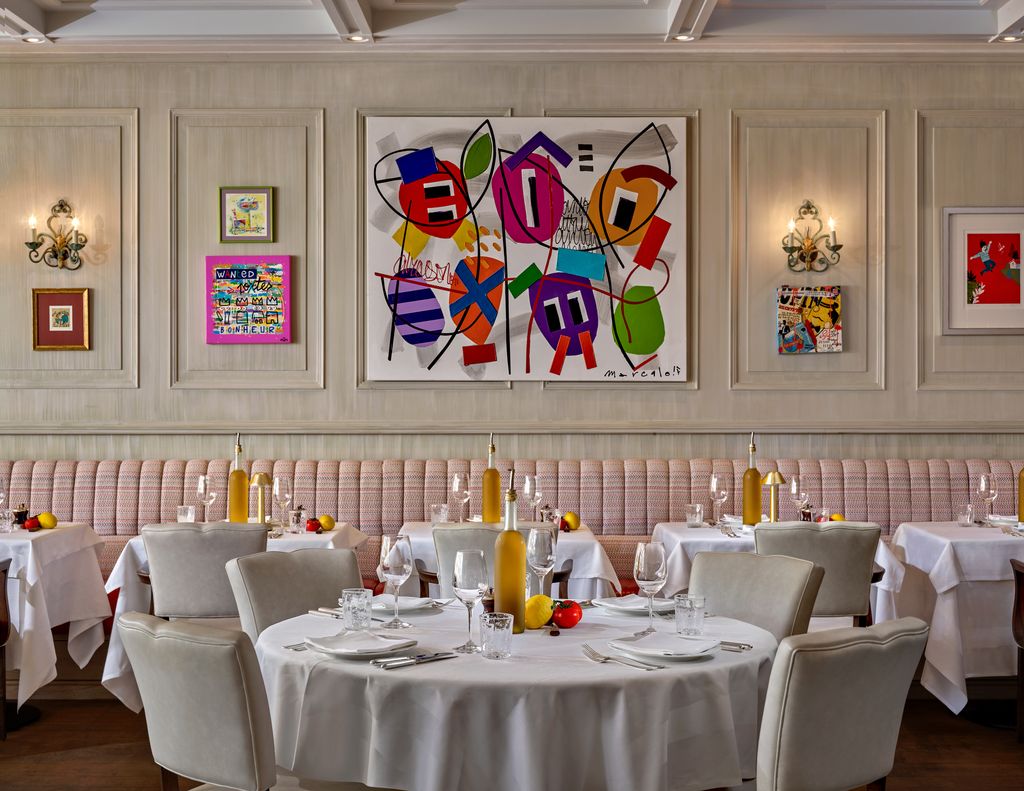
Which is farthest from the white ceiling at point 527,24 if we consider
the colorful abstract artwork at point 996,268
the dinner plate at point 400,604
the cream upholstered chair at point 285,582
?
the dinner plate at point 400,604

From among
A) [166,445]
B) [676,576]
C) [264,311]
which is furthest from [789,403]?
[166,445]

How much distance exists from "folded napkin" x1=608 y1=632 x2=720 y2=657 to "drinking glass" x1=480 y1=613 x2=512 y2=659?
0.25 m

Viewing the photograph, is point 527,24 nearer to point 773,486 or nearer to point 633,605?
point 773,486

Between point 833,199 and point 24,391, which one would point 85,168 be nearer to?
point 24,391

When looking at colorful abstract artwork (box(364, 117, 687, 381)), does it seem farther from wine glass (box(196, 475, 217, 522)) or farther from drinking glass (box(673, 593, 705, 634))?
drinking glass (box(673, 593, 705, 634))

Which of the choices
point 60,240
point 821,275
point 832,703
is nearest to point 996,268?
point 821,275

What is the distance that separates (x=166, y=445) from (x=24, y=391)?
2.83 ft

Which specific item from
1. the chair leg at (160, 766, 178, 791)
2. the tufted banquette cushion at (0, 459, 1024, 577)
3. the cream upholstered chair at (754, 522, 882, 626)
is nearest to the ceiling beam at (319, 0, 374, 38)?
the tufted banquette cushion at (0, 459, 1024, 577)

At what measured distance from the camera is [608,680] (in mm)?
2105

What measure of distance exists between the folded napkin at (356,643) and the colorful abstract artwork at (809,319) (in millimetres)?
3835

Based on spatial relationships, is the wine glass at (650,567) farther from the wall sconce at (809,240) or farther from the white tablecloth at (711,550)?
the wall sconce at (809,240)

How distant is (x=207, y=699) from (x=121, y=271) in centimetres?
410

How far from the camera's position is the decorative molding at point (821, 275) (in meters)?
5.70

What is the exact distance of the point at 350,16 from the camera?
5.23 m
